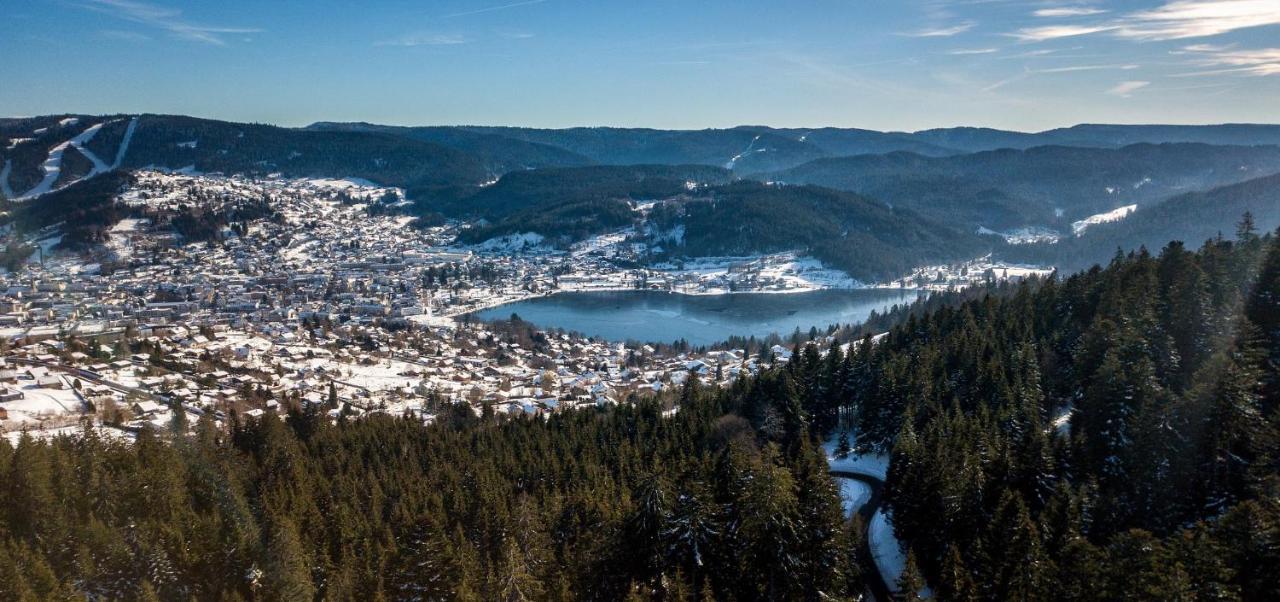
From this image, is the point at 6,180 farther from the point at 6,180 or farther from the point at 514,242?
the point at 514,242

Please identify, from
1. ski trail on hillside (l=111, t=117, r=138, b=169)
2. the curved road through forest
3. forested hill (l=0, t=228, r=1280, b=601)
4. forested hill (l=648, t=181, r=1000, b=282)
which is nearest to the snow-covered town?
forested hill (l=648, t=181, r=1000, b=282)

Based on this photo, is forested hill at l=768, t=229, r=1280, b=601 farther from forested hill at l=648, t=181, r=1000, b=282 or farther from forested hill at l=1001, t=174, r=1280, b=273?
forested hill at l=648, t=181, r=1000, b=282

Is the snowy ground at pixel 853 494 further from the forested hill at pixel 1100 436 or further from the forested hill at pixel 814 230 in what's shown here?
the forested hill at pixel 814 230

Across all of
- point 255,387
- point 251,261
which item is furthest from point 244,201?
point 255,387

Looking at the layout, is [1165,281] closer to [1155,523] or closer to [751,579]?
[1155,523]

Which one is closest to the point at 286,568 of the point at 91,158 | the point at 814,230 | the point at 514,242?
the point at 514,242
